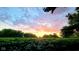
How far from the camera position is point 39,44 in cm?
211

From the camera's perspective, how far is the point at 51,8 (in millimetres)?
2123

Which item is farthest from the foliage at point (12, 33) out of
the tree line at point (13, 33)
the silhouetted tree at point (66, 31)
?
the silhouetted tree at point (66, 31)

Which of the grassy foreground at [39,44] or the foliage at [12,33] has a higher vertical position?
the foliage at [12,33]

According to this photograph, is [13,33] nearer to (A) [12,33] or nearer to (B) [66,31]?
(A) [12,33]

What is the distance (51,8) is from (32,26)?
0.29 m

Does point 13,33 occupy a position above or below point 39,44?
above

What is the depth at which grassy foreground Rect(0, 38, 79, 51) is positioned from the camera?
2.10m

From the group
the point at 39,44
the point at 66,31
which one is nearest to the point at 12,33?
the point at 39,44

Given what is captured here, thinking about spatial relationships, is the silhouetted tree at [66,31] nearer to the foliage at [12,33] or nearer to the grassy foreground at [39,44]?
the grassy foreground at [39,44]

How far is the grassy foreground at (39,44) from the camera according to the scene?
2.10 meters

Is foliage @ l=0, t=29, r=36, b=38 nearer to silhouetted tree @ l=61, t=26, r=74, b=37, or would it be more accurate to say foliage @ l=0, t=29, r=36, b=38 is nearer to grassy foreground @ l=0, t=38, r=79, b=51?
grassy foreground @ l=0, t=38, r=79, b=51

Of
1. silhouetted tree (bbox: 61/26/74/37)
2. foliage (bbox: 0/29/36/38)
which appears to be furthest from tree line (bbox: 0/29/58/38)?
silhouetted tree (bbox: 61/26/74/37)

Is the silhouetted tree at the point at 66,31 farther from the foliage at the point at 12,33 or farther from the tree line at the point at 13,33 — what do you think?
the foliage at the point at 12,33
